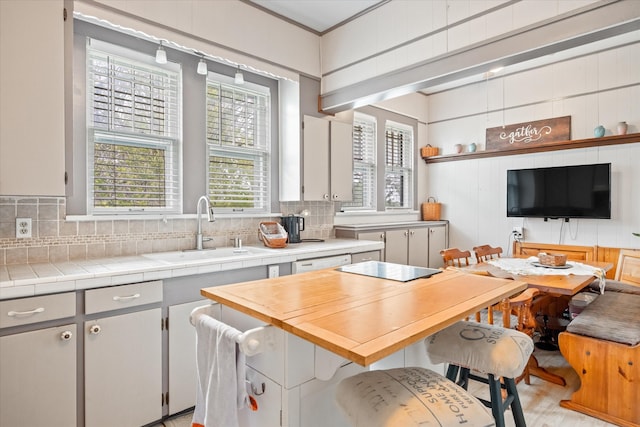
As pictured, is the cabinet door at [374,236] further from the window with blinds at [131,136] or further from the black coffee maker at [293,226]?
the window with blinds at [131,136]

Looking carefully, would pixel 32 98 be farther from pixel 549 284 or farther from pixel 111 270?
pixel 549 284

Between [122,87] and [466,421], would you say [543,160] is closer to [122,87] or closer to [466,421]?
[466,421]

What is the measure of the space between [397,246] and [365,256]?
2.98ft

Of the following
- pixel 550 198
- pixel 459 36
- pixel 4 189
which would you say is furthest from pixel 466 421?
pixel 550 198

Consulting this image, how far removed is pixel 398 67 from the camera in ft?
10.2

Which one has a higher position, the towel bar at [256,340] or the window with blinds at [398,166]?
the window with blinds at [398,166]

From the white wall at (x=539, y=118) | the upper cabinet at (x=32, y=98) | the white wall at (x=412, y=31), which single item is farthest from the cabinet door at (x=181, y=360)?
the white wall at (x=539, y=118)

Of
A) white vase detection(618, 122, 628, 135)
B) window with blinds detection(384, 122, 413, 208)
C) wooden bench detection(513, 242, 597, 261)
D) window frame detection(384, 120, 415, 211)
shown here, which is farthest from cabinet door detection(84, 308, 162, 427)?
white vase detection(618, 122, 628, 135)

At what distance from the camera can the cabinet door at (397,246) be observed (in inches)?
167

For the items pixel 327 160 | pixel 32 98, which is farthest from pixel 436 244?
pixel 32 98

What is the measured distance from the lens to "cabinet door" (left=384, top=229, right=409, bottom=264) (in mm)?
4230

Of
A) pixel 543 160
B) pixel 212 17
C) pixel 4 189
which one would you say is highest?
pixel 212 17

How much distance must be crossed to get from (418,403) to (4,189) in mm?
2271

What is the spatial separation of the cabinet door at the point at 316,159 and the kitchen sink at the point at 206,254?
36.7 inches
